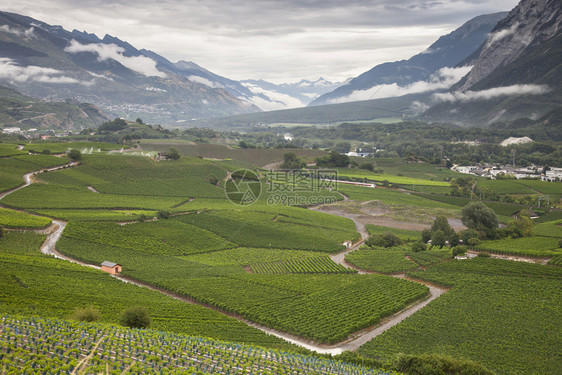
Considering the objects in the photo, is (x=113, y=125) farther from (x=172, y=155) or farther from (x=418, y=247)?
(x=418, y=247)

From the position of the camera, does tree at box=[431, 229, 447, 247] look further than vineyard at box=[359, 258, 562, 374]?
Yes

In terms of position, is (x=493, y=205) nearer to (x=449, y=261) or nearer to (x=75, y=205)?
(x=449, y=261)

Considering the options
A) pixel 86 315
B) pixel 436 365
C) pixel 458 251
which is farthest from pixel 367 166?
pixel 86 315

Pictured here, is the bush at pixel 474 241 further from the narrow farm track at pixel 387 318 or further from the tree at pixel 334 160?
the tree at pixel 334 160

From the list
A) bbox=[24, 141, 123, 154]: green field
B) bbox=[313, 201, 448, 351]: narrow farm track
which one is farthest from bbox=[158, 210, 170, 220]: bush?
bbox=[24, 141, 123, 154]: green field

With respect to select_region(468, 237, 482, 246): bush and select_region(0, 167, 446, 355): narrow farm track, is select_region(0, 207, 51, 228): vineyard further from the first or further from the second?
select_region(468, 237, 482, 246): bush
